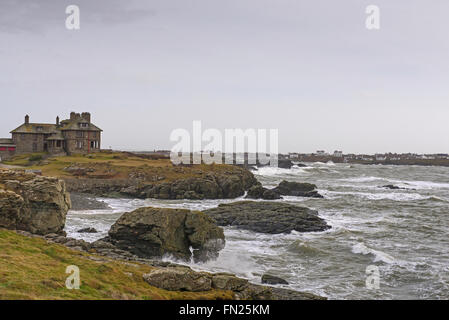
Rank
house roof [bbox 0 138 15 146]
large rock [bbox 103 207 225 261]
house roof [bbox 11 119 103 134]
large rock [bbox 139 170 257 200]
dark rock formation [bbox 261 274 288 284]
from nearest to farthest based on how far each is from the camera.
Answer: dark rock formation [bbox 261 274 288 284] → large rock [bbox 103 207 225 261] → large rock [bbox 139 170 257 200] → house roof [bbox 11 119 103 134] → house roof [bbox 0 138 15 146]

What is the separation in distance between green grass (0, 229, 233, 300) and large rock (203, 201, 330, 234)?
1929 centimetres

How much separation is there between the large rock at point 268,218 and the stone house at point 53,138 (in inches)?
1993

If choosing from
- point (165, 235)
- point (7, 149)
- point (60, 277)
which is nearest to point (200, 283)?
point (60, 277)

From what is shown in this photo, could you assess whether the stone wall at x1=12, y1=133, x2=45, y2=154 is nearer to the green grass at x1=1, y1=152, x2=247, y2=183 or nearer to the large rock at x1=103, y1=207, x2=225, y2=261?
the green grass at x1=1, y1=152, x2=247, y2=183

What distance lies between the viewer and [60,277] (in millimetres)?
12195

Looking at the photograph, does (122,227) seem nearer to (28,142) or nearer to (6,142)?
(28,142)

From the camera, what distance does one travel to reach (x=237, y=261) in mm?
23531

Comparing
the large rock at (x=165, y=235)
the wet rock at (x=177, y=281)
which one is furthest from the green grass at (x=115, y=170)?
the wet rock at (x=177, y=281)

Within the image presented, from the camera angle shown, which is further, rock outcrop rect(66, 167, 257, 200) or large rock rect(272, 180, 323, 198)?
large rock rect(272, 180, 323, 198)

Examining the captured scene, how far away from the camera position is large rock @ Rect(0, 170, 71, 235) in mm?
21547

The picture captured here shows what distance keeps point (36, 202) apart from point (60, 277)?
12.5m

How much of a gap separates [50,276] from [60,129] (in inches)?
2986

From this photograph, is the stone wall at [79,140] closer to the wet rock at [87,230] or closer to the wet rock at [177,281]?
the wet rock at [87,230]

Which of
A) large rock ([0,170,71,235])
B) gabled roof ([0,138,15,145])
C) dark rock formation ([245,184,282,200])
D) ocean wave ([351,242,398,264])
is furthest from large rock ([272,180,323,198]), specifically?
gabled roof ([0,138,15,145])
